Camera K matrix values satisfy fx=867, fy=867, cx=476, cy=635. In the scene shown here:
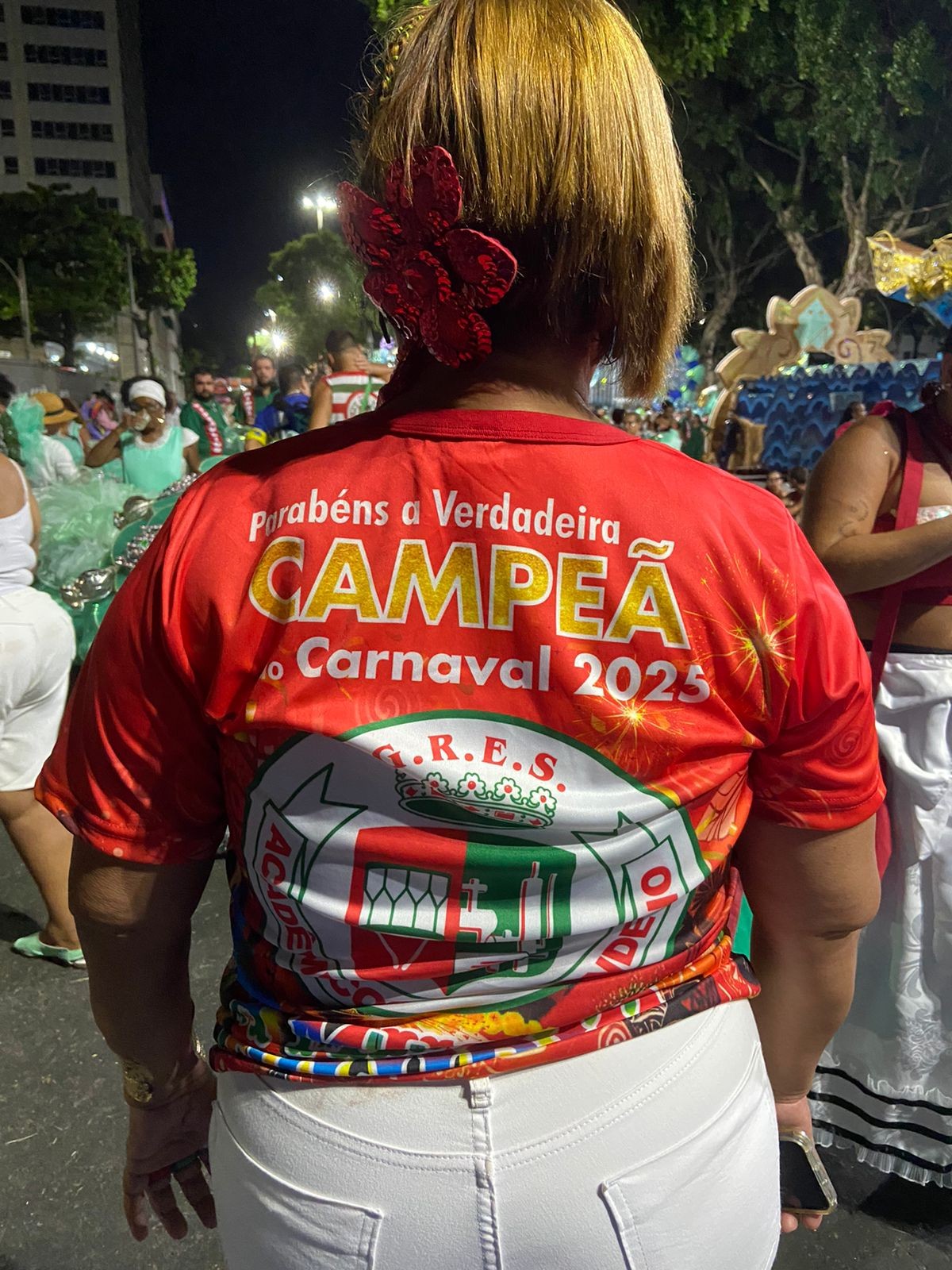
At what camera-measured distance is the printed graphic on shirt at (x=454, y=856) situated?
719mm

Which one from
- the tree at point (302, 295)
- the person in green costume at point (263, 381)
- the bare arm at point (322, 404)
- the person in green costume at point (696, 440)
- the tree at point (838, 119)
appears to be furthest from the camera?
the tree at point (302, 295)

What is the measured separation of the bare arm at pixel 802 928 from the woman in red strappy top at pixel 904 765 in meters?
0.91

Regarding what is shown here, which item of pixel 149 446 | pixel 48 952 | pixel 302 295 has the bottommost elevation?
pixel 302 295

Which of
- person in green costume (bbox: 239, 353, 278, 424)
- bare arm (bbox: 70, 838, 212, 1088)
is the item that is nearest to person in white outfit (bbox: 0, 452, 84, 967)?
bare arm (bbox: 70, 838, 212, 1088)

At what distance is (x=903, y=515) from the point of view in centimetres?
177

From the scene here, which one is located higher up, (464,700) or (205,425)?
(464,700)

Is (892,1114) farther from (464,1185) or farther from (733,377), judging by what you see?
(733,377)

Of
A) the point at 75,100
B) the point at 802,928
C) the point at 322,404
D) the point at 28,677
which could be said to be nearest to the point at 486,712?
the point at 802,928

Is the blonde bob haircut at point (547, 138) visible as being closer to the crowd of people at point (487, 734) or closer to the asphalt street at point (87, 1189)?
the crowd of people at point (487, 734)

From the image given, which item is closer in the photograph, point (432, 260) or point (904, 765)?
point (432, 260)

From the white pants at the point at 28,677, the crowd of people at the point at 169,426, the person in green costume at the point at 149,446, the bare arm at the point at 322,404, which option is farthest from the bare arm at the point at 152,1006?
the person in green costume at the point at 149,446

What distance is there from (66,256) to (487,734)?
2746cm

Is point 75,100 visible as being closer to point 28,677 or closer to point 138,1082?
point 28,677

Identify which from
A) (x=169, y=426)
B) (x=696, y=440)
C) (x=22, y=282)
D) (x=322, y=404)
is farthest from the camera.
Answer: (x=22, y=282)
